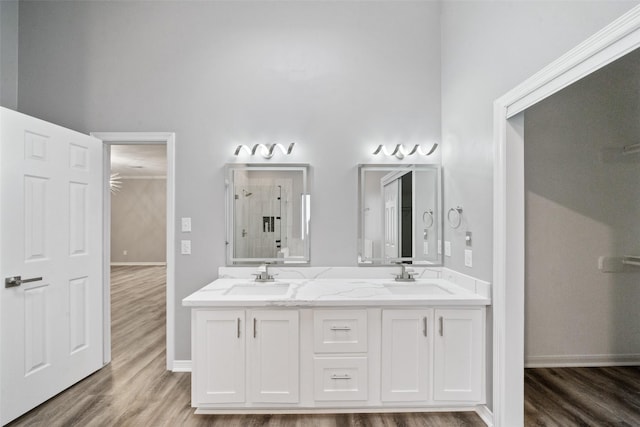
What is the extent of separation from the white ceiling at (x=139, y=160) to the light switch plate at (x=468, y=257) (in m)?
4.78

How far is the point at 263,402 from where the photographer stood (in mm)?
2295

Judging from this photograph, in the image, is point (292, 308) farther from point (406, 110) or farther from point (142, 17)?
point (142, 17)

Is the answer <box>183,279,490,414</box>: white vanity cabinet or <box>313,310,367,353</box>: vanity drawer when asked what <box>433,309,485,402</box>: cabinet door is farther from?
<box>313,310,367,353</box>: vanity drawer

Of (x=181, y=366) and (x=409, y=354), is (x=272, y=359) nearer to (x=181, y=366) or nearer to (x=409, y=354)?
(x=409, y=354)

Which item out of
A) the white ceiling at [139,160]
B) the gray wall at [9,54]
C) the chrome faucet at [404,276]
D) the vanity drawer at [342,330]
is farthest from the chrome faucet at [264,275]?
the white ceiling at [139,160]

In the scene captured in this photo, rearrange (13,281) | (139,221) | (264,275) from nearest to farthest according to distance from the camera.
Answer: (13,281) < (264,275) < (139,221)

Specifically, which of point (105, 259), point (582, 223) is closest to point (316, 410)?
point (105, 259)

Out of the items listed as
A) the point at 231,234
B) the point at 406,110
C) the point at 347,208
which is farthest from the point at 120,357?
the point at 406,110

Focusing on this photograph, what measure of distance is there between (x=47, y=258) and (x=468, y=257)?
299cm

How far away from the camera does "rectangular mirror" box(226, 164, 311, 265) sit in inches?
118

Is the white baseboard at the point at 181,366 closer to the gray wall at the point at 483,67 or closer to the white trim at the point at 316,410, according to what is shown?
the white trim at the point at 316,410

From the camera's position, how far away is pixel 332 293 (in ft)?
8.04

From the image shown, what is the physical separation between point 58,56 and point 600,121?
468cm

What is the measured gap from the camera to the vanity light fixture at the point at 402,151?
9.80 feet
